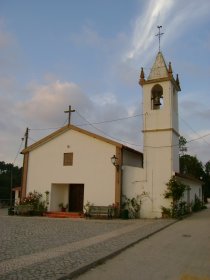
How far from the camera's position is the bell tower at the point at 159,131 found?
23.0m

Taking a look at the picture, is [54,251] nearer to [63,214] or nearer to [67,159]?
[63,214]

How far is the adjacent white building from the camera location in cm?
2314

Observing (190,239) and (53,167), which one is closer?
(190,239)

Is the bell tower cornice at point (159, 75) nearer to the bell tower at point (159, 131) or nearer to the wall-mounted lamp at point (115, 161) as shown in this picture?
the bell tower at point (159, 131)

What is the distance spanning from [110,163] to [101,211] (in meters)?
3.05

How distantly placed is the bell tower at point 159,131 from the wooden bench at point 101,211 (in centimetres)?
259

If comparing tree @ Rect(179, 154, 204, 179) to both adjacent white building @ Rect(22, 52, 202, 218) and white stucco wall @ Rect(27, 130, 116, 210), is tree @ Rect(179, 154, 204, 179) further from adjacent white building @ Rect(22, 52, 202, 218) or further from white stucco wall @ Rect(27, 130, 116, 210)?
white stucco wall @ Rect(27, 130, 116, 210)

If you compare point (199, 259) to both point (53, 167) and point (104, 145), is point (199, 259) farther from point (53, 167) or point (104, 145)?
point (53, 167)

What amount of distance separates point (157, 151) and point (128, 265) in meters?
15.5

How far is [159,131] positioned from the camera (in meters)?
23.8

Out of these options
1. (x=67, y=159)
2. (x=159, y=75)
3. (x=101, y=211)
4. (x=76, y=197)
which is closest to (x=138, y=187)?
(x=101, y=211)

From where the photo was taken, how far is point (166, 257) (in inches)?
A: 374

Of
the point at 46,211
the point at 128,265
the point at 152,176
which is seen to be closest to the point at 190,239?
the point at 128,265

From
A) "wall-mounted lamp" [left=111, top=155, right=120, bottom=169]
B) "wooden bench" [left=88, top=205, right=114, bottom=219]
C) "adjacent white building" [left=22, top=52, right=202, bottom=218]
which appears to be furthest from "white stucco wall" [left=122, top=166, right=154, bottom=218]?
"wooden bench" [left=88, top=205, right=114, bottom=219]
